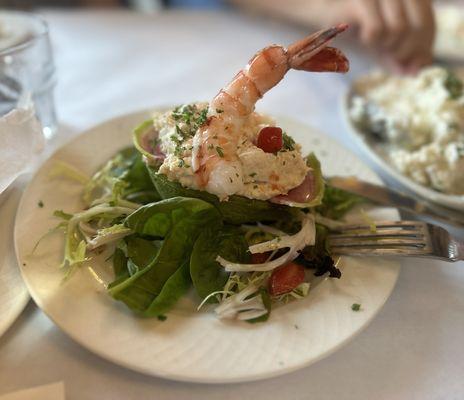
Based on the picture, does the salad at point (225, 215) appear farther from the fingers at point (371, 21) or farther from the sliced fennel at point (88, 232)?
the fingers at point (371, 21)

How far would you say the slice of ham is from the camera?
1.15m

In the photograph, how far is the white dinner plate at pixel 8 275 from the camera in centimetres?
95

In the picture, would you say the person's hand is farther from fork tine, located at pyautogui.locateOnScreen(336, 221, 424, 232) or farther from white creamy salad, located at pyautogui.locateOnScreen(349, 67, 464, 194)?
fork tine, located at pyautogui.locateOnScreen(336, 221, 424, 232)

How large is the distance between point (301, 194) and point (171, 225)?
0.35 m

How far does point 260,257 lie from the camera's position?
3.82 ft

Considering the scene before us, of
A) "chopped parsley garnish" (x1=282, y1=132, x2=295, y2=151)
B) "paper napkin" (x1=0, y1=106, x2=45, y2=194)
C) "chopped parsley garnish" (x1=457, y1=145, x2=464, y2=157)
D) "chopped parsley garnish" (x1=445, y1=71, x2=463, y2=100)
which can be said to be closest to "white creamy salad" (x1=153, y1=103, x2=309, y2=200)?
"chopped parsley garnish" (x1=282, y1=132, x2=295, y2=151)

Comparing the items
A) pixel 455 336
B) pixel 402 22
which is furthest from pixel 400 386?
pixel 402 22

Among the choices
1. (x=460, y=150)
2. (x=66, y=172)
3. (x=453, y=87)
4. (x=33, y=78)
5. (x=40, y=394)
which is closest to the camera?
(x=40, y=394)

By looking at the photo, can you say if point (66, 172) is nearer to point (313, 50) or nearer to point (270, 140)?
point (270, 140)

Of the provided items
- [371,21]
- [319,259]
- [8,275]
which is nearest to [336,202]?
[319,259]

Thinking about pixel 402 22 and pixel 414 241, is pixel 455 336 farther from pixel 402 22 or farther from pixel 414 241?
pixel 402 22

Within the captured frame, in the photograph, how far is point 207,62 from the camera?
228cm

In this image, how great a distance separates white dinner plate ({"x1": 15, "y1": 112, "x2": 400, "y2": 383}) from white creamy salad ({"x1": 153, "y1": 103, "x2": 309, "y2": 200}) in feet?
0.87

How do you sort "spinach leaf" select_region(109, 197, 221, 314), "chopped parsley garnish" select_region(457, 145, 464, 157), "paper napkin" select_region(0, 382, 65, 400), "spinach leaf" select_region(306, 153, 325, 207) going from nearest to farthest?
"paper napkin" select_region(0, 382, 65, 400), "spinach leaf" select_region(109, 197, 221, 314), "spinach leaf" select_region(306, 153, 325, 207), "chopped parsley garnish" select_region(457, 145, 464, 157)
